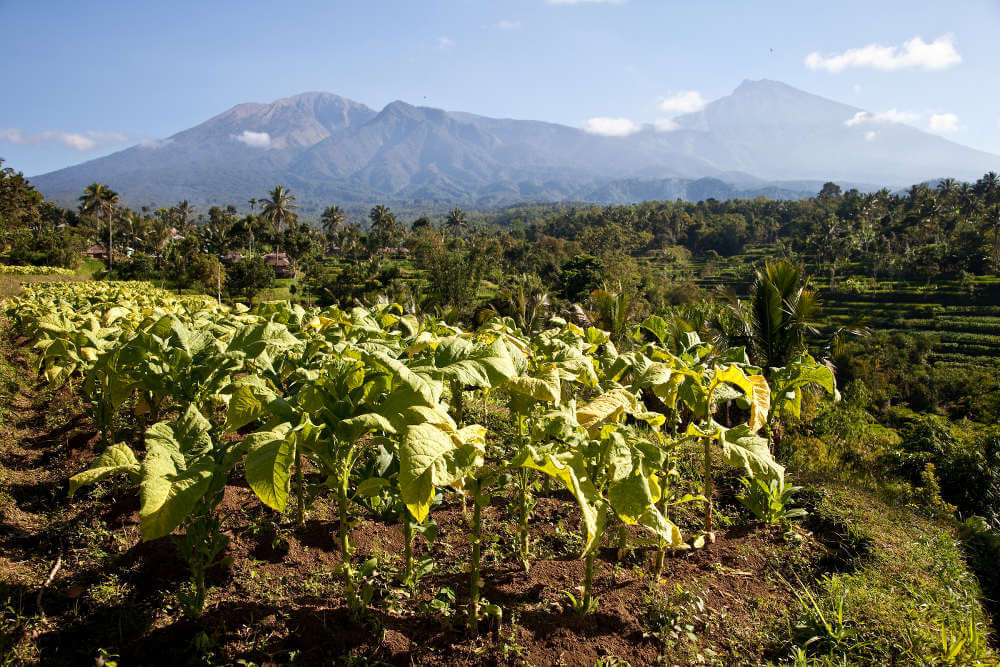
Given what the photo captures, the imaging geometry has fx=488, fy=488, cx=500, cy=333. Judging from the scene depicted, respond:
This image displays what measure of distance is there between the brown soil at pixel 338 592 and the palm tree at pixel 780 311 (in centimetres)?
436

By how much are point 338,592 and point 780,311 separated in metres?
7.14

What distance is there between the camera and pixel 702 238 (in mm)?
92625

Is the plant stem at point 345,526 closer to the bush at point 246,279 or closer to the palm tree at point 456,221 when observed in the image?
the bush at point 246,279

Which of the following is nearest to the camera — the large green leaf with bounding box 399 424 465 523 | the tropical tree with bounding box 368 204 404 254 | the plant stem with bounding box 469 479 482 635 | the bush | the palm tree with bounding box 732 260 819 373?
the large green leaf with bounding box 399 424 465 523

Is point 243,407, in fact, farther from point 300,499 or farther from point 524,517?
point 524,517

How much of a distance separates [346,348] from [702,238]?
326ft

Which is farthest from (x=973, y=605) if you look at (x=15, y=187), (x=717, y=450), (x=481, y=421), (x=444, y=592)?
(x=15, y=187)

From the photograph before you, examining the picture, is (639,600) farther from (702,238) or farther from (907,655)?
(702,238)

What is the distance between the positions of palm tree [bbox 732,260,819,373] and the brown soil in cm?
436

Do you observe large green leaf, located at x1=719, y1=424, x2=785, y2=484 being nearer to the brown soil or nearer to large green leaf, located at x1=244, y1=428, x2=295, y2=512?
the brown soil

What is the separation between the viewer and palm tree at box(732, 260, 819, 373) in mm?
7340

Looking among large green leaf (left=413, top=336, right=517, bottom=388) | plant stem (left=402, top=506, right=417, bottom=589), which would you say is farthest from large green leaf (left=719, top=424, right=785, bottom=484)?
plant stem (left=402, top=506, right=417, bottom=589)

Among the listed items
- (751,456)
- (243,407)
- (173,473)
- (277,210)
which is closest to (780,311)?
(751,456)

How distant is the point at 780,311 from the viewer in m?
7.41
